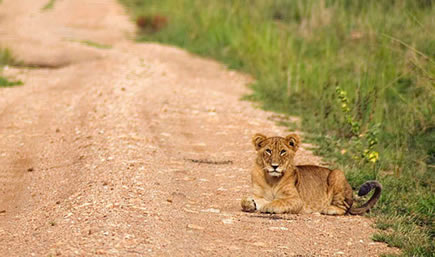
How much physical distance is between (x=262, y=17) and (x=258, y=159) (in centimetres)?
982

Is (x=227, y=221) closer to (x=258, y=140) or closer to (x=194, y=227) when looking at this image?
(x=194, y=227)

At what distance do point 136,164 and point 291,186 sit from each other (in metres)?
2.00

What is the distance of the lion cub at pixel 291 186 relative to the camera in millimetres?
6469

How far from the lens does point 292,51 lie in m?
13.6

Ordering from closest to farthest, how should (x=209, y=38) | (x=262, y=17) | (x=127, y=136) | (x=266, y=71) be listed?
1. (x=127, y=136)
2. (x=266, y=71)
3. (x=262, y=17)
4. (x=209, y=38)

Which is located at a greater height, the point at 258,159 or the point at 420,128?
the point at 258,159

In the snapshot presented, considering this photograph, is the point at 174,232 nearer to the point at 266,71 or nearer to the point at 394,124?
the point at 394,124

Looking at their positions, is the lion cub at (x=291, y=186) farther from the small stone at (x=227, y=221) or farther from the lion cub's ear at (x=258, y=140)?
the small stone at (x=227, y=221)

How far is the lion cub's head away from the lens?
642cm

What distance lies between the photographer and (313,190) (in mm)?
6742

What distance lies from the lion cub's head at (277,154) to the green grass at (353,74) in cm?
100

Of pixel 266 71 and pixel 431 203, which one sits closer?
pixel 431 203

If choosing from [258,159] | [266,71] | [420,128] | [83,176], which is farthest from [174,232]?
[266,71]

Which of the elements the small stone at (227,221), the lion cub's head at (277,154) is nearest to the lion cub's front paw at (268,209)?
the lion cub's head at (277,154)
